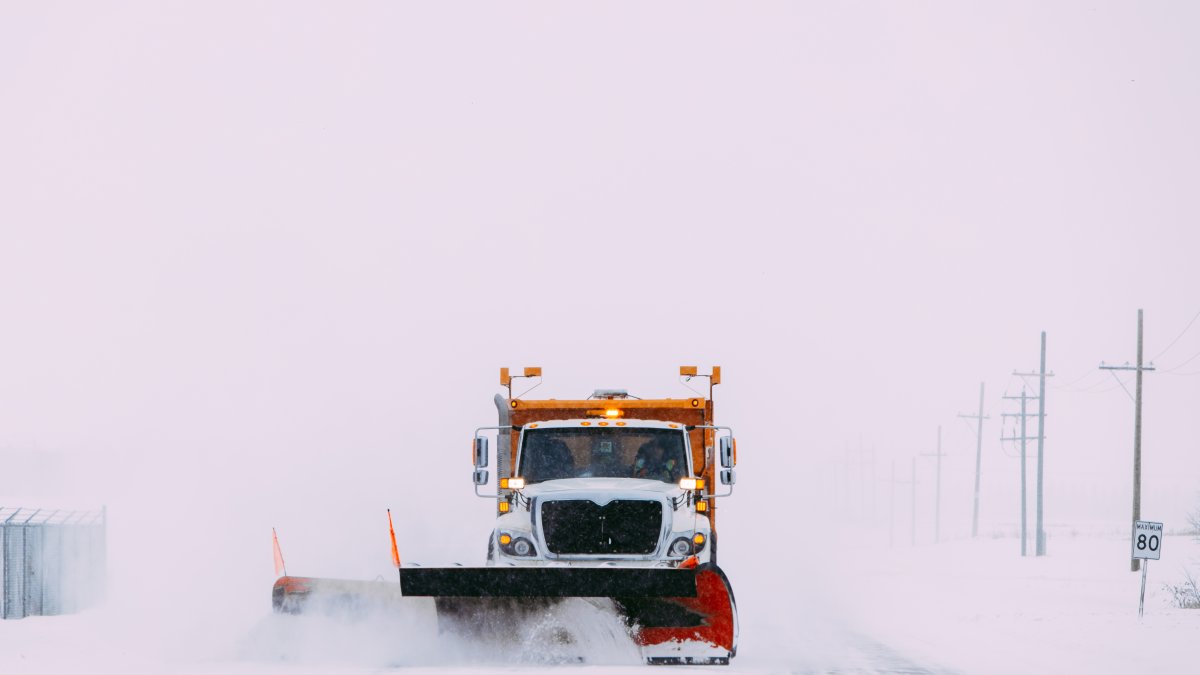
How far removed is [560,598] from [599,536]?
1.16 meters

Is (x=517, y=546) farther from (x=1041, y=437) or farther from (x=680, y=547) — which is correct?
(x=1041, y=437)

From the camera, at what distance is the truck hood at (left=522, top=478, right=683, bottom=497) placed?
16062 mm

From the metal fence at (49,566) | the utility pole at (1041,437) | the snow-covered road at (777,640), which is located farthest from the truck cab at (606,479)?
the utility pole at (1041,437)

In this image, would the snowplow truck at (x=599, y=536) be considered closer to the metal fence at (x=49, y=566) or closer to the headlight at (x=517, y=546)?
the headlight at (x=517, y=546)

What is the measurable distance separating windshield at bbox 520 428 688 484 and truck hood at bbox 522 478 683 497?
240 mm

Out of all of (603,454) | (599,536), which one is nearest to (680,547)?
(599,536)

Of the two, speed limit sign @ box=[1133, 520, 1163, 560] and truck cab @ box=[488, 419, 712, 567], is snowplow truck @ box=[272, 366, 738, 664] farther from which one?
speed limit sign @ box=[1133, 520, 1163, 560]

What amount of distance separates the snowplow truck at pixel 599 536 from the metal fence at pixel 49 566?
8.49 meters

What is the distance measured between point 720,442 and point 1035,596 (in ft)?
63.6

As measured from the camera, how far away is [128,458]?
13800 cm

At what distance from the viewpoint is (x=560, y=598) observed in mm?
14875

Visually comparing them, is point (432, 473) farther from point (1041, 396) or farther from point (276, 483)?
point (1041, 396)

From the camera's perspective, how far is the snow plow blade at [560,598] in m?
14.2

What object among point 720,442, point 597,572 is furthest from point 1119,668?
point 597,572
